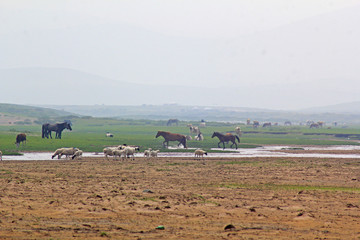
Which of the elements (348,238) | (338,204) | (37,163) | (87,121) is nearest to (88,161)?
(37,163)

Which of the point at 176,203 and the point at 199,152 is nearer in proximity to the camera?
the point at 176,203

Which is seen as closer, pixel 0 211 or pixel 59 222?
pixel 59 222

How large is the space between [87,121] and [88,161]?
69.1 metres

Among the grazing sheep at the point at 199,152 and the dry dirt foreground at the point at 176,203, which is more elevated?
the grazing sheep at the point at 199,152

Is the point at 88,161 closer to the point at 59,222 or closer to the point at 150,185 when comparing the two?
the point at 150,185

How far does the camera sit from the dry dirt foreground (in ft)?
49.9

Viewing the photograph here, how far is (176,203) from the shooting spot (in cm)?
1920

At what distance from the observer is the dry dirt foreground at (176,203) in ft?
49.9

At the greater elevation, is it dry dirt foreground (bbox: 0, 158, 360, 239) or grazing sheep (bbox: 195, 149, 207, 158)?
grazing sheep (bbox: 195, 149, 207, 158)

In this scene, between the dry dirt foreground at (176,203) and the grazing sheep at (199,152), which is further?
the grazing sheep at (199,152)

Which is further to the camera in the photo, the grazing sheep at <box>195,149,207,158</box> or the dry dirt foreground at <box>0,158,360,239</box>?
the grazing sheep at <box>195,149,207,158</box>

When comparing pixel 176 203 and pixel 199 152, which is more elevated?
pixel 199 152

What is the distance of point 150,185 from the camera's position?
24.1m

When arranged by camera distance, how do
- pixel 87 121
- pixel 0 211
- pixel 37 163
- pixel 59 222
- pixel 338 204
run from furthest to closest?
pixel 87 121 < pixel 37 163 < pixel 338 204 < pixel 0 211 < pixel 59 222
